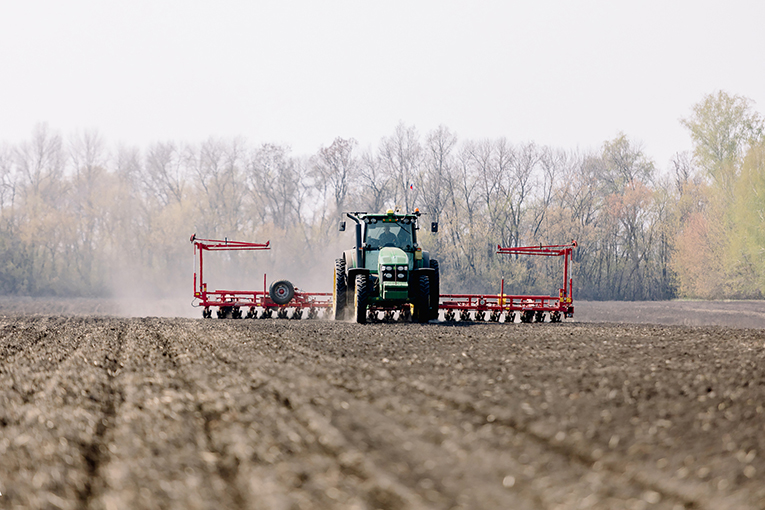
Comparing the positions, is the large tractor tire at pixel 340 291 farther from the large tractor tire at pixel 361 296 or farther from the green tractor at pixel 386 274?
the large tractor tire at pixel 361 296

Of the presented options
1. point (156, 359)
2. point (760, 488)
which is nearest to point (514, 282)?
point (156, 359)

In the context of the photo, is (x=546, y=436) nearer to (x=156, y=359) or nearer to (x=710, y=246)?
(x=156, y=359)

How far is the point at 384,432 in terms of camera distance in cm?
394

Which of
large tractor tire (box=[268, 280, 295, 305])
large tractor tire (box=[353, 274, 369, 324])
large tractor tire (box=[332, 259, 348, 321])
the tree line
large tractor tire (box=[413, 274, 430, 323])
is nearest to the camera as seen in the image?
large tractor tire (box=[353, 274, 369, 324])

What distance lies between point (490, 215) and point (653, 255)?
39.5 ft

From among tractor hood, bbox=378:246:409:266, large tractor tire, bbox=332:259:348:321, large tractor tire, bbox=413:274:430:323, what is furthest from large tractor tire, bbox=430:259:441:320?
large tractor tire, bbox=332:259:348:321

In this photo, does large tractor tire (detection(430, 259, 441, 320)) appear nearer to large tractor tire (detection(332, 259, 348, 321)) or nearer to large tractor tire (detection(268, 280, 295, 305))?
large tractor tire (detection(332, 259, 348, 321))

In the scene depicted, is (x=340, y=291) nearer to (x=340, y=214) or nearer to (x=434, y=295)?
(x=434, y=295)

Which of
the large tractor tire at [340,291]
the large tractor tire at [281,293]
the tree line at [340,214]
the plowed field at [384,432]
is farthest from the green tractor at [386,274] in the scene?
the tree line at [340,214]

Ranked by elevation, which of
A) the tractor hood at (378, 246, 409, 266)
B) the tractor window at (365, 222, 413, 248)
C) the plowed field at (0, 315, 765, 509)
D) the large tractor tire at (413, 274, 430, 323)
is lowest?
the plowed field at (0, 315, 765, 509)

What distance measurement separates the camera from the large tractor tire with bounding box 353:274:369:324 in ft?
46.3

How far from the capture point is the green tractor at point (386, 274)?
14.2 metres

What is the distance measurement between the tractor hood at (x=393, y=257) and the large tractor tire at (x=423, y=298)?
57cm

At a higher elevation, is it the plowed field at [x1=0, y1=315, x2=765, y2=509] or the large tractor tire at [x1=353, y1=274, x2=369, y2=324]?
the large tractor tire at [x1=353, y1=274, x2=369, y2=324]
